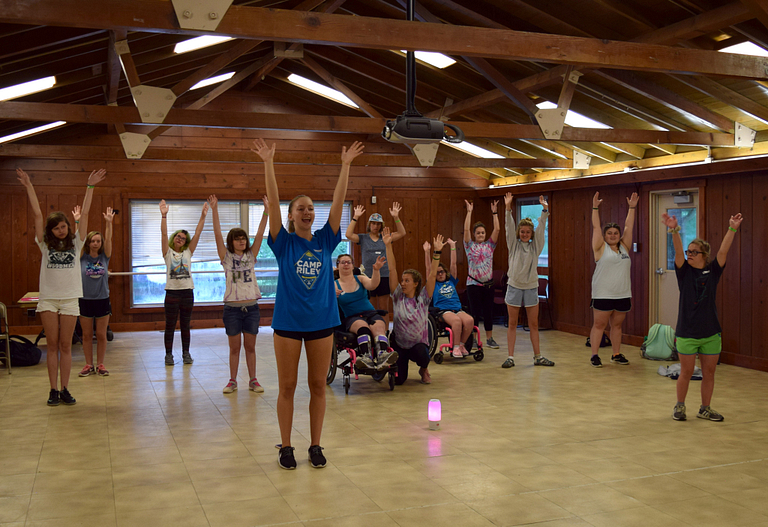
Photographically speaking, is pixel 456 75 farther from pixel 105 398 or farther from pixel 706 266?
pixel 105 398

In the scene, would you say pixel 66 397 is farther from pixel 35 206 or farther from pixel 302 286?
pixel 302 286

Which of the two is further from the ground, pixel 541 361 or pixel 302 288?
pixel 302 288

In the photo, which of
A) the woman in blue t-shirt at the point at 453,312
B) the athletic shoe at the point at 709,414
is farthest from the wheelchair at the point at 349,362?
the athletic shoe at the point at 709,414

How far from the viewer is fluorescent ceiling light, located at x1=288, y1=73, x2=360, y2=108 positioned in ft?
32.4

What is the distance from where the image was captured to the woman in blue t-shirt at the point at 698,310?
4512 millimetres

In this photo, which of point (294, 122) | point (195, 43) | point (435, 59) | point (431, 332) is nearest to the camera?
point (431, 332)

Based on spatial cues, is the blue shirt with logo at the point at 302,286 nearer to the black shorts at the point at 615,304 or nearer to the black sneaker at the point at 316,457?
the black sneaker at the point at 316,457

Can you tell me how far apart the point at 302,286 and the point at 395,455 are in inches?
49.0

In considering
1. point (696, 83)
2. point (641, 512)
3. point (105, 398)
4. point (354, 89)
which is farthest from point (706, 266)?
point (354, 89)

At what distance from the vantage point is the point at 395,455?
4004 millimetres

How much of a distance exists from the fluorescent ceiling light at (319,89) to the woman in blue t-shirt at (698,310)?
6.23 meters

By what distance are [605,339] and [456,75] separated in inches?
153

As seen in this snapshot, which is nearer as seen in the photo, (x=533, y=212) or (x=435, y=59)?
(x=435, y=59)

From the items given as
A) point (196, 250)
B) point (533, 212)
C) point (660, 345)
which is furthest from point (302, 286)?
point (533, 212)
